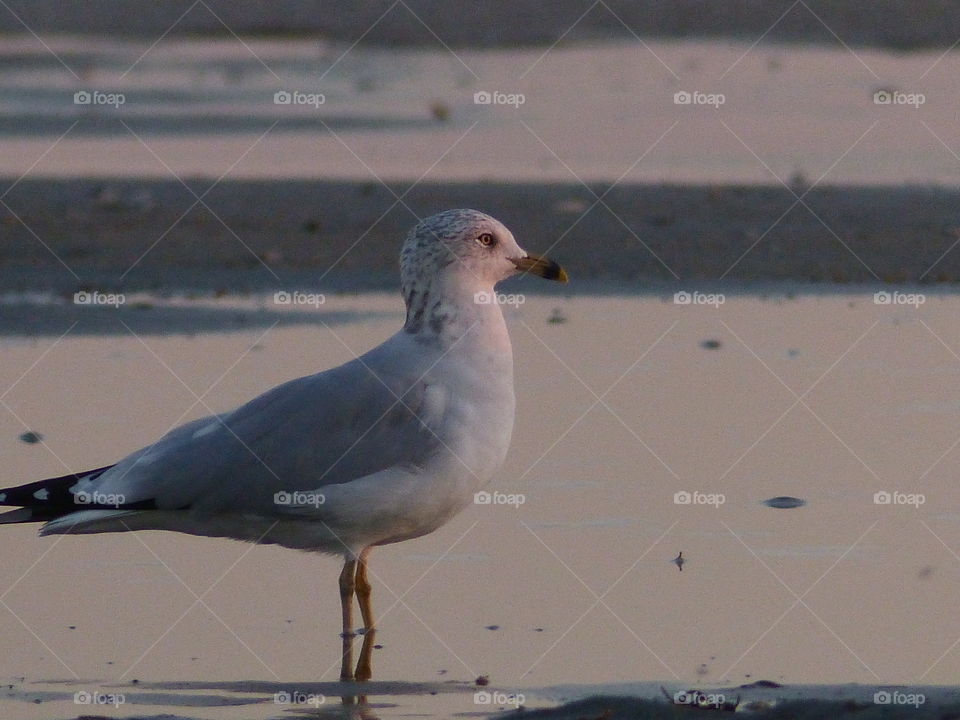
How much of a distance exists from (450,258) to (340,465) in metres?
0.95

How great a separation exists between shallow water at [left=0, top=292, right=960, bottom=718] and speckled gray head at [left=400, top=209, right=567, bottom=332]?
1.09 metres

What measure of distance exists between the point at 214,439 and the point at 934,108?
16.1 m

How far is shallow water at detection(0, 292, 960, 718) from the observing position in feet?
22.2

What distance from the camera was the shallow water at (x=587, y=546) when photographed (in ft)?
22.2

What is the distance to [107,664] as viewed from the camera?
674 centimetres

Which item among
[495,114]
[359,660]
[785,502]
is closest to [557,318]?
[785,502]

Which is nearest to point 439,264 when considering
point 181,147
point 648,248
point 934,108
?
point 648,248

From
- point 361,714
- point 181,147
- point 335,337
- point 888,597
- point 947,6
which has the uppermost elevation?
point 947,6

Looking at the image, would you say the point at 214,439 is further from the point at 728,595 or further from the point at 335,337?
the point at 335,337

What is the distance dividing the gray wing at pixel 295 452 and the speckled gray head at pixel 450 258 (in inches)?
14.9
